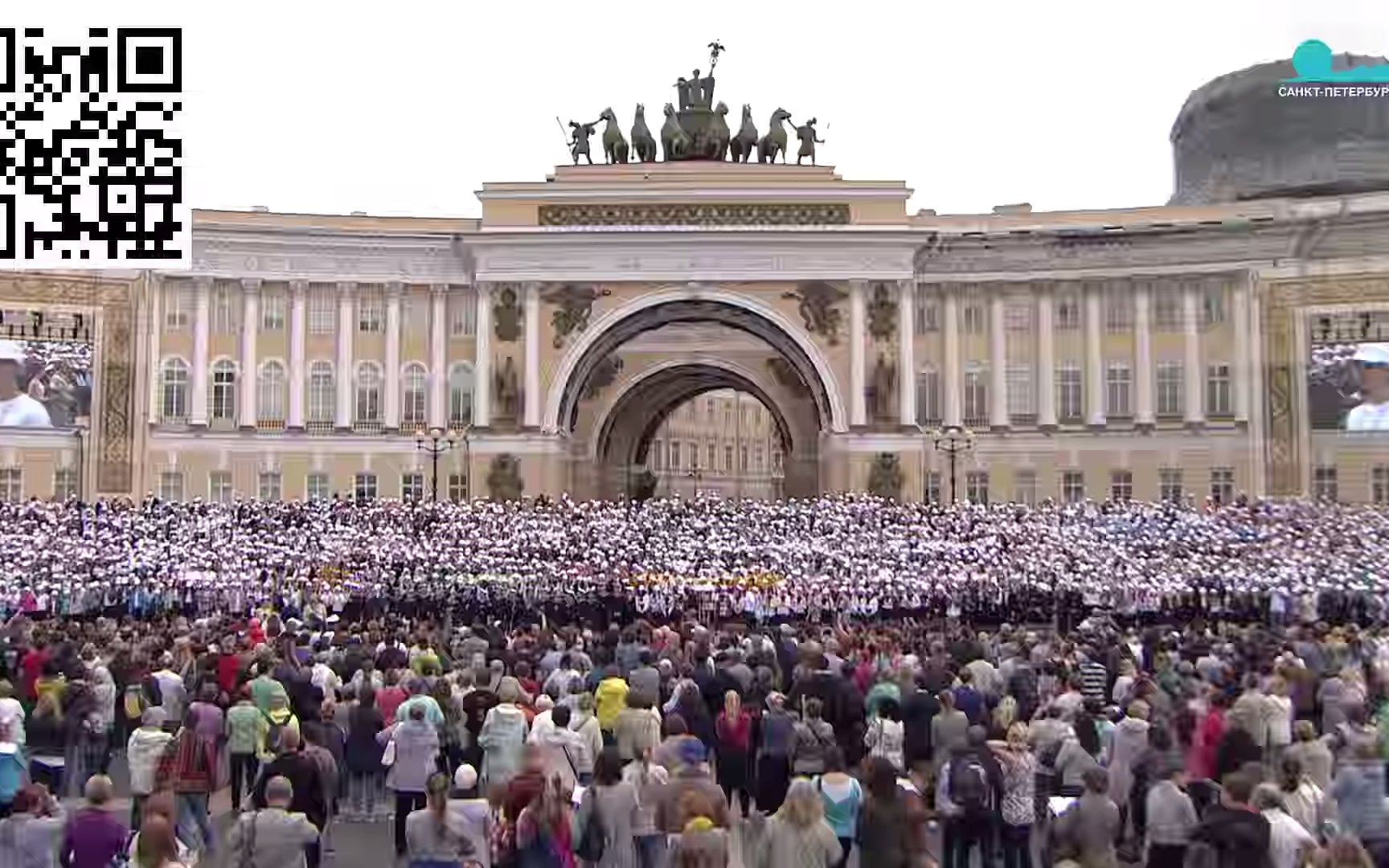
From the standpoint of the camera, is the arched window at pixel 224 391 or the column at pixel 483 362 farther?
the arched window at pixel 224 391

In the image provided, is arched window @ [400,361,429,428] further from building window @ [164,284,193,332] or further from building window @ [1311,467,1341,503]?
building window @ [1311,467,1341,503]

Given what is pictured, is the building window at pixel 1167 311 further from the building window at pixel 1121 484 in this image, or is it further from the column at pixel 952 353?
the column at pixel 952 353

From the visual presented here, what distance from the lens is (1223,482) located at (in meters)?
52.8

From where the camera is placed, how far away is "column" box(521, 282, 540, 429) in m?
53.0

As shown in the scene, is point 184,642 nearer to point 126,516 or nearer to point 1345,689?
point 1345,689

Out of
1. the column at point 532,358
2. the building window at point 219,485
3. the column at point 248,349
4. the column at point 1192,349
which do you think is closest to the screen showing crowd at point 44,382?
the building window at point 219,485

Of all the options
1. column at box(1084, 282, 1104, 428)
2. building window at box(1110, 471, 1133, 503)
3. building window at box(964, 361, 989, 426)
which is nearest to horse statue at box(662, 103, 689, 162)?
building window at box(964, 361, 989, 426)

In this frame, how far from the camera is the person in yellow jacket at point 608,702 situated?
14.8 metres

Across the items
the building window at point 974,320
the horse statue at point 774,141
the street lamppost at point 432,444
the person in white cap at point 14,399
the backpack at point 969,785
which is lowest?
the backpack at point 969,785

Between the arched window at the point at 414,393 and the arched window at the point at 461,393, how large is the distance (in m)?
0.91

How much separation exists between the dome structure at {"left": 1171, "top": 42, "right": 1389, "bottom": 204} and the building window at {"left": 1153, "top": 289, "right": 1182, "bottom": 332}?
9552mm

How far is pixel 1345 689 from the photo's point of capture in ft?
51.4

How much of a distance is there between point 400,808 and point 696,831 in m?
5.96

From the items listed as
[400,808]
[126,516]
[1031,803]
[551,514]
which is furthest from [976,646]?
[126,516]
